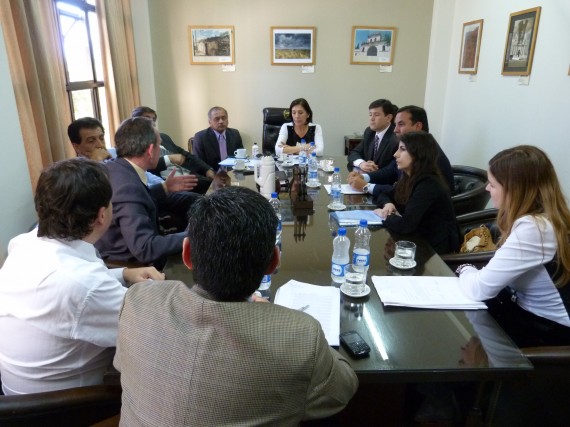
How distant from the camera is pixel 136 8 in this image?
4.90 m

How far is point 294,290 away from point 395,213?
99cm

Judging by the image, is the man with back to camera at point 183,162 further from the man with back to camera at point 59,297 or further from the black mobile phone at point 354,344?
the black mobile phone at point 354,344

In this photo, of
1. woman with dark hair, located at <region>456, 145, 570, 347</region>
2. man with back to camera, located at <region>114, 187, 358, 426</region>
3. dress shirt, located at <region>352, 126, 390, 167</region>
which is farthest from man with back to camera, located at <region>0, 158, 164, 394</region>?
dress shirt, located at <region>352, 126, 390, 167</region>

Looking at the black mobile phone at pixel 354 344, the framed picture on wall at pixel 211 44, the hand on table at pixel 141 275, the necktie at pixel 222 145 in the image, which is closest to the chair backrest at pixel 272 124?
the necktie at pixel 222 145

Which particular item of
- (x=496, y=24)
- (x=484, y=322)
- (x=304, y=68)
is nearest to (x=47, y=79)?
(x=484, y=322)

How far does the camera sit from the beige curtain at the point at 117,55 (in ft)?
13.6

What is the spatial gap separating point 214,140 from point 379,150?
5.66ft

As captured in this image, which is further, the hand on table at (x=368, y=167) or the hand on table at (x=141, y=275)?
the hand on table at (x=368, y=167)

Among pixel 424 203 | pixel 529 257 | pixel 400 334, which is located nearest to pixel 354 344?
pixel 400 334

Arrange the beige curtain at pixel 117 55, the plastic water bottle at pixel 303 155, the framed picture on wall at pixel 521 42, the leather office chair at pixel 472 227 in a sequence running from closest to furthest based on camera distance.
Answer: the leather office chair at pixel 472 227
the framed picture on wall at pixel 521 42
the plastic water bottle at pixel 303 155
the beige curtain at pixel 117 55

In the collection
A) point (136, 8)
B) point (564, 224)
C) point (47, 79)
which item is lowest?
point (564, 224)

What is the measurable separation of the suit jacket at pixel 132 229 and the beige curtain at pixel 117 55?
270 centimetres

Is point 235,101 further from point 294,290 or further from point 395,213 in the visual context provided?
point 294,290

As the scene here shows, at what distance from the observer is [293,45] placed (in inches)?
205
